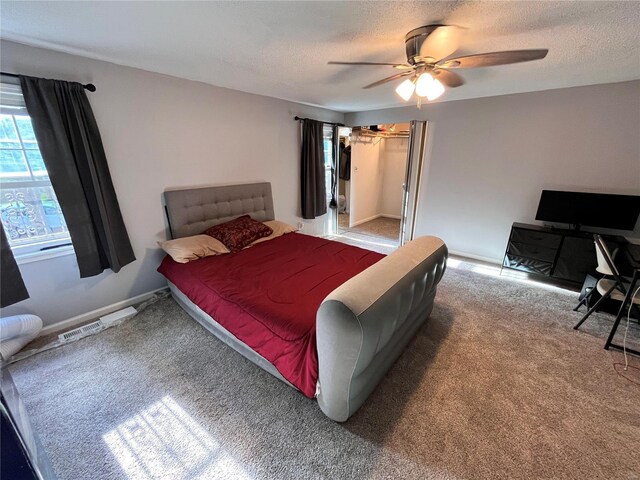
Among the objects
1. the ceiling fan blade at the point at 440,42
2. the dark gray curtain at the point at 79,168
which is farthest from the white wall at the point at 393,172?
the dark gray curtain at the point at 79,168

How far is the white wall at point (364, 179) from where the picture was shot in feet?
17.5

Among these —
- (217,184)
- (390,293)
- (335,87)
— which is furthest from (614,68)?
(217,184)

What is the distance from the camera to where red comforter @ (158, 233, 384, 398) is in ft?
→ 5.09

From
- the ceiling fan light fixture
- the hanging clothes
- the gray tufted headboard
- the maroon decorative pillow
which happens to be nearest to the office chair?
the ceiling fan light fixture

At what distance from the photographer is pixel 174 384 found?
1.82 metres

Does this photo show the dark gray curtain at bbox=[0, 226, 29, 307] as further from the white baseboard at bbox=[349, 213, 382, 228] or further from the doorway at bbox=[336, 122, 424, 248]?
the white baseboard at bbox=[349, 213, 382, 228]

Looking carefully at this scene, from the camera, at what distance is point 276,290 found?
1.96 metres

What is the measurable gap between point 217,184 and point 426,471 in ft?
10.5

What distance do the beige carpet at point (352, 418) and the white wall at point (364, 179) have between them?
12.1 feet

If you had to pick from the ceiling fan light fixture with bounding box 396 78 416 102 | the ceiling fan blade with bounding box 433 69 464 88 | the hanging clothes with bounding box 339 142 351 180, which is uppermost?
the ceiling fan blade with bounding box 433 69 464 88

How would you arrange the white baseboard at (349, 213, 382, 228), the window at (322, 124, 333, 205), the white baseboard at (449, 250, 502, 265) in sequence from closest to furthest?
the white baseboard at (449, 250, 502, 265) < the window at (322, 124, 333, 205) < the white baseboard at (349, 213, 382, 228)

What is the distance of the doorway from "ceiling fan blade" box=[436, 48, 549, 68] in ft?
9.43

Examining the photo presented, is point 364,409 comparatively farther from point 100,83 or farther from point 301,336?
point 100,83

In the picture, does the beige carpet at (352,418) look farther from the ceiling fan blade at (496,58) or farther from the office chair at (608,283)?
the ceiling fan blade at (496,58)
